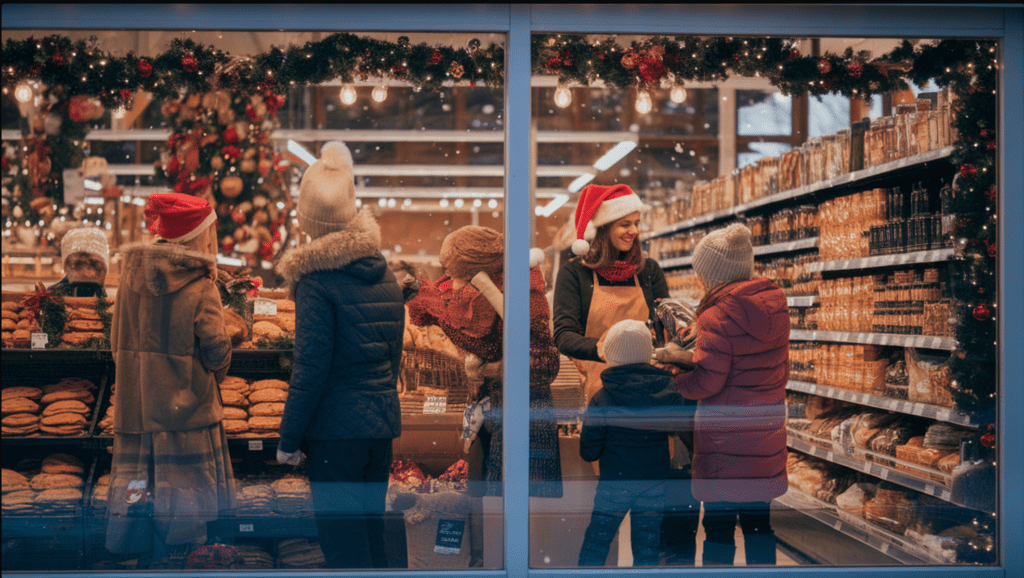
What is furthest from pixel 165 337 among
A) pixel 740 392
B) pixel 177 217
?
pixel 740 392

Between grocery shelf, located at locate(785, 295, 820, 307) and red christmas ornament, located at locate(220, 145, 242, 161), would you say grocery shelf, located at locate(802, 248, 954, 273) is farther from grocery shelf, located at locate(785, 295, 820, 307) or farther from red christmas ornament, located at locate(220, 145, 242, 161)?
red christmas ornament, located at locate(220, 145, 242, 161)

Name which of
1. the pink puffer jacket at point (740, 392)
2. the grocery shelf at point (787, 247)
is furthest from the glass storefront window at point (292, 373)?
the grocery shelf at point (787, 247)

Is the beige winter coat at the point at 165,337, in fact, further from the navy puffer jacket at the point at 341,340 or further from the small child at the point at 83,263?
the small child at the point at 83,263

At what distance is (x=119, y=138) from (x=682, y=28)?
10.6 feet

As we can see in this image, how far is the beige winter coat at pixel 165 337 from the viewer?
2.94m

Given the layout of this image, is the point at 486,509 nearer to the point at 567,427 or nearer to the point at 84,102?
the point at 567,427

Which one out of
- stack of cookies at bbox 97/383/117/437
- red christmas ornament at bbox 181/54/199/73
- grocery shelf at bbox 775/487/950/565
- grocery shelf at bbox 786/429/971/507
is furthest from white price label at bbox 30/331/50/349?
grocery shelf at bbox 786/429/971/507

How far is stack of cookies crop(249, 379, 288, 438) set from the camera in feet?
11.0

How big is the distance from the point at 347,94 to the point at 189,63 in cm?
69

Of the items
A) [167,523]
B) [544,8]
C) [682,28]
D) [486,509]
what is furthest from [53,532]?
[682,28]

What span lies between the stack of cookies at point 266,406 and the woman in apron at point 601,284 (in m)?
1.34

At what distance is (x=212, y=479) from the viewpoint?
120 inches

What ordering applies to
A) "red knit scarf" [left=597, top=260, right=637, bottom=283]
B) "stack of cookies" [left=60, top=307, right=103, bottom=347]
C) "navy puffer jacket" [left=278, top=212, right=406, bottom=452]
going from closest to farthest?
"navy puffer jacket" [left=278, top=212, right=406, bottom=452], "red knit scarf" [left=597, top=260, right=637, bottom=283], "stack of cookies" [left=60, top=307, right=103, bottom=347]

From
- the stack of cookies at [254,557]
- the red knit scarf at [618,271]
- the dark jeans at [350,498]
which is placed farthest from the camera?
the red knit scarf at [618,271]
